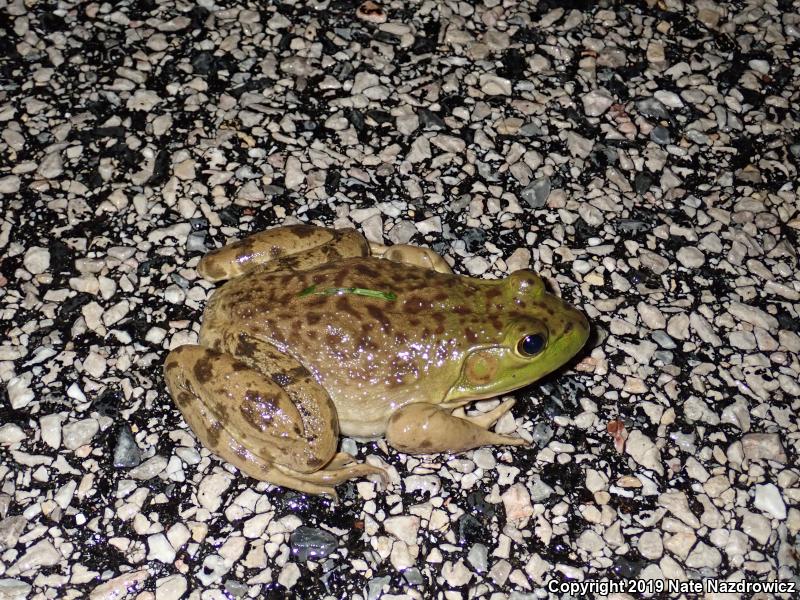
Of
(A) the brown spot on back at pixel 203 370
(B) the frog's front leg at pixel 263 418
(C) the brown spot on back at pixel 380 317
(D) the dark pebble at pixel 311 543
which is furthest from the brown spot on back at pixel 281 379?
(D) the dark pebble at pixel 311 543

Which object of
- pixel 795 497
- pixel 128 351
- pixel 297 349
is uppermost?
pixel 297 349

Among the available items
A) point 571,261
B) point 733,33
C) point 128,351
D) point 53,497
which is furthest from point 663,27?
point 53,497

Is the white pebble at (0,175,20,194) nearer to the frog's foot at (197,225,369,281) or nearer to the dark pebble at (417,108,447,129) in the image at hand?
the frog's foot at (197,225,369,281)

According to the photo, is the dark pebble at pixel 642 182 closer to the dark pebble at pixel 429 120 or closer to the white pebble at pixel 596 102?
the white pebble at pixel 596 102

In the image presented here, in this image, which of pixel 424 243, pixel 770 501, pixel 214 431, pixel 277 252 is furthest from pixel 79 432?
pixel 770 501

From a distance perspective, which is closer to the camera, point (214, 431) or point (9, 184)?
point (214, 431)

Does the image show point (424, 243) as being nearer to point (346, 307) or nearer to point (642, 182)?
point (346, 307)

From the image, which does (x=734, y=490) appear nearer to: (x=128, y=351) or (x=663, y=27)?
(x=128, y=351)
